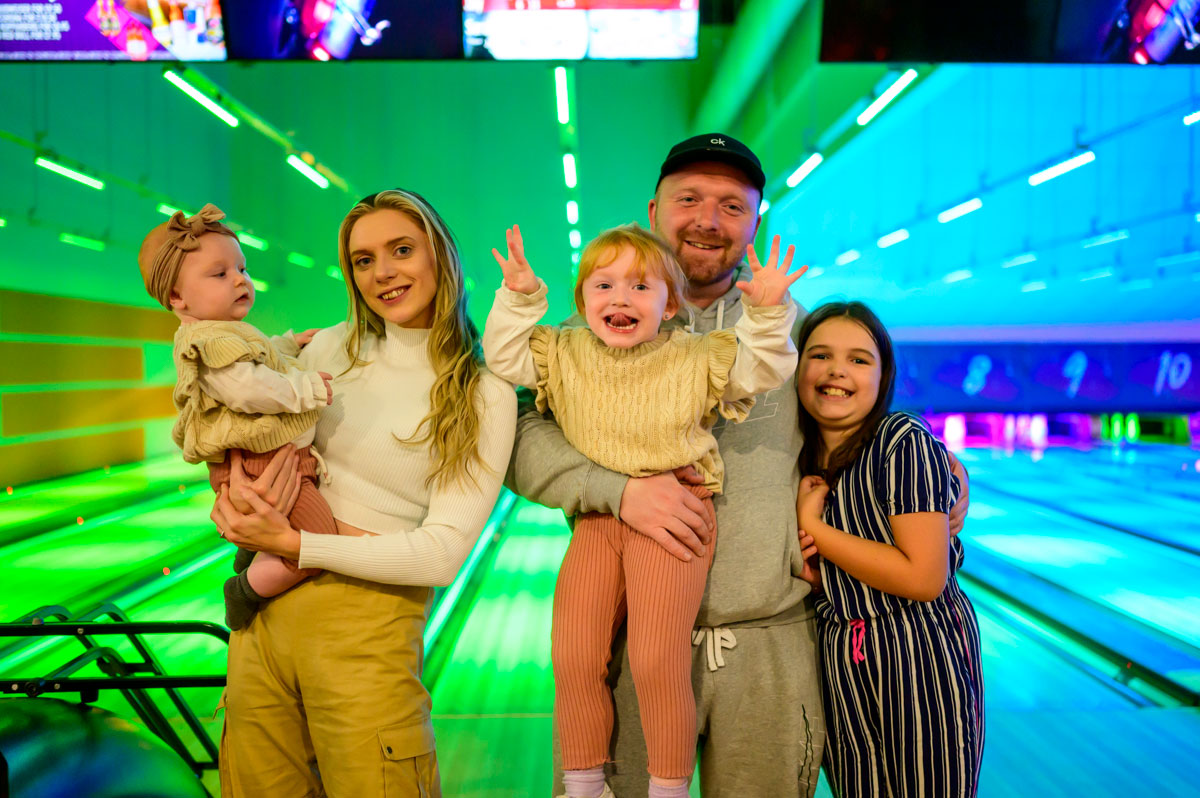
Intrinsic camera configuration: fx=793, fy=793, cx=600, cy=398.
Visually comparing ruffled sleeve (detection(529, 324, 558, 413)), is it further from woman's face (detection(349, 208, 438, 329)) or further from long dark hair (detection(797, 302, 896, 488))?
long dark hair (detection(797, 302, 896, 488))

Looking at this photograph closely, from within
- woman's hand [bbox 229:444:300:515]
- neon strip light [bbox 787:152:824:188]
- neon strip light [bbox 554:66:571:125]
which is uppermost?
neon strip light [bbox 554:66:571:125]

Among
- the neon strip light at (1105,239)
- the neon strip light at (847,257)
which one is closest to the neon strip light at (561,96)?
the neon strip light at (847,257)

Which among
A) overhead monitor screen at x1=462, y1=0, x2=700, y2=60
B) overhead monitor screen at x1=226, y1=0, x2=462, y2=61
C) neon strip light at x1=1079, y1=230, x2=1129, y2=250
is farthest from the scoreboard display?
overhead monitor screen at x1=226, y1=0, x2=462, y2=61

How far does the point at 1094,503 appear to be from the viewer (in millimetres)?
7750

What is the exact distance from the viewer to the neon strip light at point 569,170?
7.44m

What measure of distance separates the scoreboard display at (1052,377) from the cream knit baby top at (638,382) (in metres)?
9.44

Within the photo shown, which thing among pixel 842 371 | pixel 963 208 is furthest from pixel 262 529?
pixel 963 208

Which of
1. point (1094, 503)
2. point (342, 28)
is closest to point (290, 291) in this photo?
point (342, 28)

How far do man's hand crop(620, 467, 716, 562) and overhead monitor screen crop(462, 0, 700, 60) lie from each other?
257cm

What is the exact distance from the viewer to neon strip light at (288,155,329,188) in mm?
6910

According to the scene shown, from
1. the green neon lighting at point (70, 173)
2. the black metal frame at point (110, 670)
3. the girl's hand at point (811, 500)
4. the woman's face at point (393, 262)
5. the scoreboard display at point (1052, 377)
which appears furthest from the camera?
the scoreboard display at point (1052, 377)

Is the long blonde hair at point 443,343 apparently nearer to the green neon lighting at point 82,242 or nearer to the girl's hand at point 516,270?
the girl's hand at point 516,270

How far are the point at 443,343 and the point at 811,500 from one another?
0.80 m

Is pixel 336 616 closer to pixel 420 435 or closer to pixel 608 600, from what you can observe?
pixel 420 435
